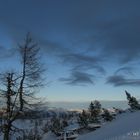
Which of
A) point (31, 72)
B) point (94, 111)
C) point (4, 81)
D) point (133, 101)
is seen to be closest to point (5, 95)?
point (4, 81)

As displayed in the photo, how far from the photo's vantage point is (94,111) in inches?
4483

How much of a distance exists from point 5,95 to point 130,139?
41.5 feet

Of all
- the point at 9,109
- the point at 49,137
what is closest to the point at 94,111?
the point at 49,137

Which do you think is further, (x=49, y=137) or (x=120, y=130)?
(x=49, y=137)

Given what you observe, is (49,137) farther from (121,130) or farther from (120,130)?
(121,130)

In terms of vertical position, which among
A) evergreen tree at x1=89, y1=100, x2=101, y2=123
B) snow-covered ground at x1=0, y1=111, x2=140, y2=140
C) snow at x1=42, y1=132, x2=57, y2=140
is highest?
evergreen tree at x1=89, y1=100, x2=101, y2=123

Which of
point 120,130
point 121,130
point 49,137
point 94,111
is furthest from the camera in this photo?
point 94,111

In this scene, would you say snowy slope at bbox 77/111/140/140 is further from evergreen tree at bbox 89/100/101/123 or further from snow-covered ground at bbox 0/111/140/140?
evergreen tree at bbox 89/100/101/123

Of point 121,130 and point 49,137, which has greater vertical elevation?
point 49,137

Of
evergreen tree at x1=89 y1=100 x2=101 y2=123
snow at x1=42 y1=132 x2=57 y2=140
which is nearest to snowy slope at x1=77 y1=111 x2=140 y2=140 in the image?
snow at x1=42 y1=132 x2=57 y2=140

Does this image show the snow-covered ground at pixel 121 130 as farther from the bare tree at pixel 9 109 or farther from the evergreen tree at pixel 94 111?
the evergreen tree at pixel 94 111

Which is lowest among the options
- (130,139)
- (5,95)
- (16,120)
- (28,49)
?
(130,139)

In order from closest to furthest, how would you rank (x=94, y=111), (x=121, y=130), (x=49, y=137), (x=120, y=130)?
1. (x=121, y=130)
2. (x=120, y=130)
3. (x=49, y=137)
4. (x=94, y=111)

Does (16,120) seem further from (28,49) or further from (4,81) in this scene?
(28,49)
